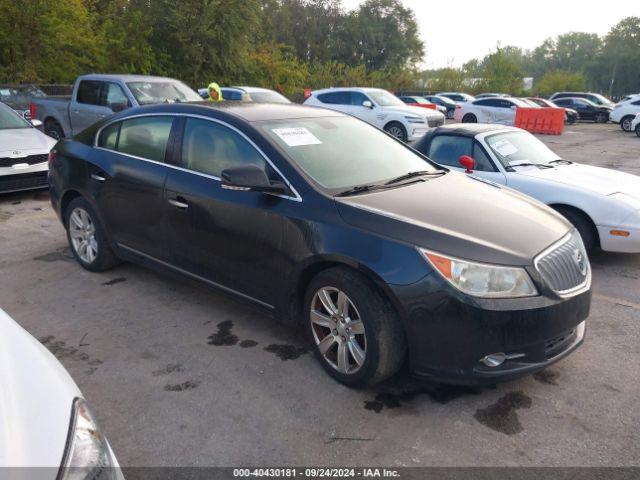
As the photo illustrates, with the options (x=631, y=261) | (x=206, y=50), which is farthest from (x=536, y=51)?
(x=631, y=261)

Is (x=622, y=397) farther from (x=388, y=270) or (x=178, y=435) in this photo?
(x=178, y=435)

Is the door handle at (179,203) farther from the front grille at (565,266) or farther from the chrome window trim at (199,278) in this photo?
the front grille at (565,266)

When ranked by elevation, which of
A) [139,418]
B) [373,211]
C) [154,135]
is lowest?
[139,418]

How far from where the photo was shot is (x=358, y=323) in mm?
3098

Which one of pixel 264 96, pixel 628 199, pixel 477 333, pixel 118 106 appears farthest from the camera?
pixel 264 96

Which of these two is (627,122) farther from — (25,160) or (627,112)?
(25,160)

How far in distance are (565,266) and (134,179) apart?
324 centimetres

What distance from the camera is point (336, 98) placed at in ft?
55.9

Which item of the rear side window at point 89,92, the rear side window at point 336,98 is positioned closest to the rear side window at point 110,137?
the rear side window at point 89,92

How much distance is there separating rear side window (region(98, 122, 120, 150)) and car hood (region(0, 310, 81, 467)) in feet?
9.68

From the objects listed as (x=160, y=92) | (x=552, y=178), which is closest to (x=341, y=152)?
(x=552, y=178)

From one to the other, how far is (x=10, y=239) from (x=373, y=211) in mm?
4874

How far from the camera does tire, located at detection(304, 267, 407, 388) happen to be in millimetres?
2988

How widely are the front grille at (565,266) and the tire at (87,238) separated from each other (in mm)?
3636
